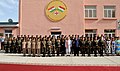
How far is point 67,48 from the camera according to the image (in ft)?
70.4

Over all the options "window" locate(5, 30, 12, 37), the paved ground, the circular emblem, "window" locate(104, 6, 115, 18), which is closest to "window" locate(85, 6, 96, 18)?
"window" locate(104, 6, 115, 18)

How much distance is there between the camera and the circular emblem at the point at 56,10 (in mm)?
31172

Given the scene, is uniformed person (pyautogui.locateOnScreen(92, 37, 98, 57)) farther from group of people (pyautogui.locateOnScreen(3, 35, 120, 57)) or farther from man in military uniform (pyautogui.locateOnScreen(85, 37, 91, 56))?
man in military uniform (pyautogui.locateOnScreen(85, 37, 91, 56))

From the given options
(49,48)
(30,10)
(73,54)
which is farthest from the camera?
(30,10)

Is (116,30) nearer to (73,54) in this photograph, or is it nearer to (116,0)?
(116,0)

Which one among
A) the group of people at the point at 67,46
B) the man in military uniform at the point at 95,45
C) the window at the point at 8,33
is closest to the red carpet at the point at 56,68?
the group of people at the point at 67,46

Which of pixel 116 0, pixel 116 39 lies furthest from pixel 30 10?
pixel 116 39

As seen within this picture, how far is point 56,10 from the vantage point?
31.3 metres

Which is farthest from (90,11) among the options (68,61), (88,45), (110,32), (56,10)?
(68,61)

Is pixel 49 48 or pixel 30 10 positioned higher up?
pixel 30 10

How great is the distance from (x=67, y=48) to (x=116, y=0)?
44.7 ft

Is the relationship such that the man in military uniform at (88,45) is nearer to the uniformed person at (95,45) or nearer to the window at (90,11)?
the uniformed person at (95,45)

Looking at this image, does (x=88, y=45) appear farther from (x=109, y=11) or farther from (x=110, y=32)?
(x=109, y=11)

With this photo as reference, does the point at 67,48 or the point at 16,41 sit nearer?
the point at 67,48
